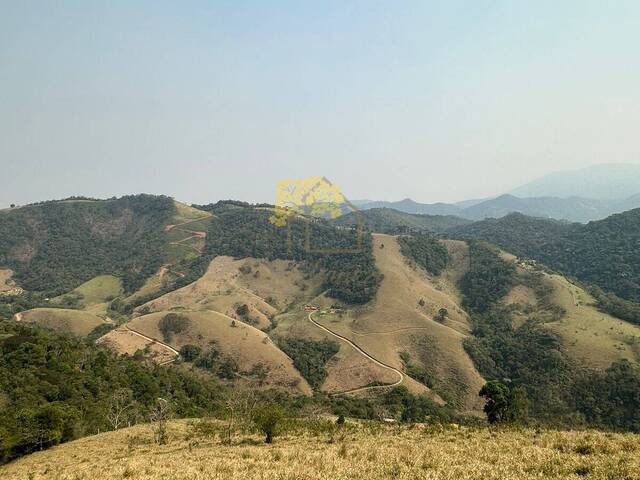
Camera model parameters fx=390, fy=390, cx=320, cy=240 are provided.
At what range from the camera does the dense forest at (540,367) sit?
274 ft

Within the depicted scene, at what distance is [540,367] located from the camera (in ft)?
339

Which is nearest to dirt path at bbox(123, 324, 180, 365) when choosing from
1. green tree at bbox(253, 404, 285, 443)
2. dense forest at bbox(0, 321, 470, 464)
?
dense forest at bbox(0, 321, 470, 464)

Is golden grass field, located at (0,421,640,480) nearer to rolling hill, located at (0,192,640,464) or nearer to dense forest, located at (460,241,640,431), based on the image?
dense forest, located at (460,241,640,431)

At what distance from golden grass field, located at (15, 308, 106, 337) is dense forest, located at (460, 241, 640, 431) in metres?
127

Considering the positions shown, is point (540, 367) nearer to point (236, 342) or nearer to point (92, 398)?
point (236, 342)

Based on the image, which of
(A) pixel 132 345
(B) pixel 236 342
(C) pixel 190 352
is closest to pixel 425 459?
(B) pixel 236 342

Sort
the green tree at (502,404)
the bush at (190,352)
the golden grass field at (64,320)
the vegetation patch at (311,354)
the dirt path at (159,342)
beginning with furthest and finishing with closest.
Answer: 1. the golden grass field at (64,320)
2. the bush at (190,352)
3. the dirt path at (159,342)
4. the vegetation patch at (311,354)
5. the green tree at (502,404)

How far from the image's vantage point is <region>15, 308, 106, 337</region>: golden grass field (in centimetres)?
13325

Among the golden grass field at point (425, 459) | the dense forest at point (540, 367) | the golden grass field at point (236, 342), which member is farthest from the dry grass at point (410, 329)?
Result: the golden grass field at point (425, 459)

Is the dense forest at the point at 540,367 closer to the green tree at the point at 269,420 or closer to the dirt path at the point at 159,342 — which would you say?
the green tree at the point at 269,420

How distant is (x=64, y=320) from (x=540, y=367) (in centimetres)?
15290

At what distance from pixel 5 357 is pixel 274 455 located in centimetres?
7130

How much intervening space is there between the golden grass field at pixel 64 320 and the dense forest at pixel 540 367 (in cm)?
12692

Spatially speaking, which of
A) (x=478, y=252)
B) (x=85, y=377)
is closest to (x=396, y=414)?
(x=85, y=377)
